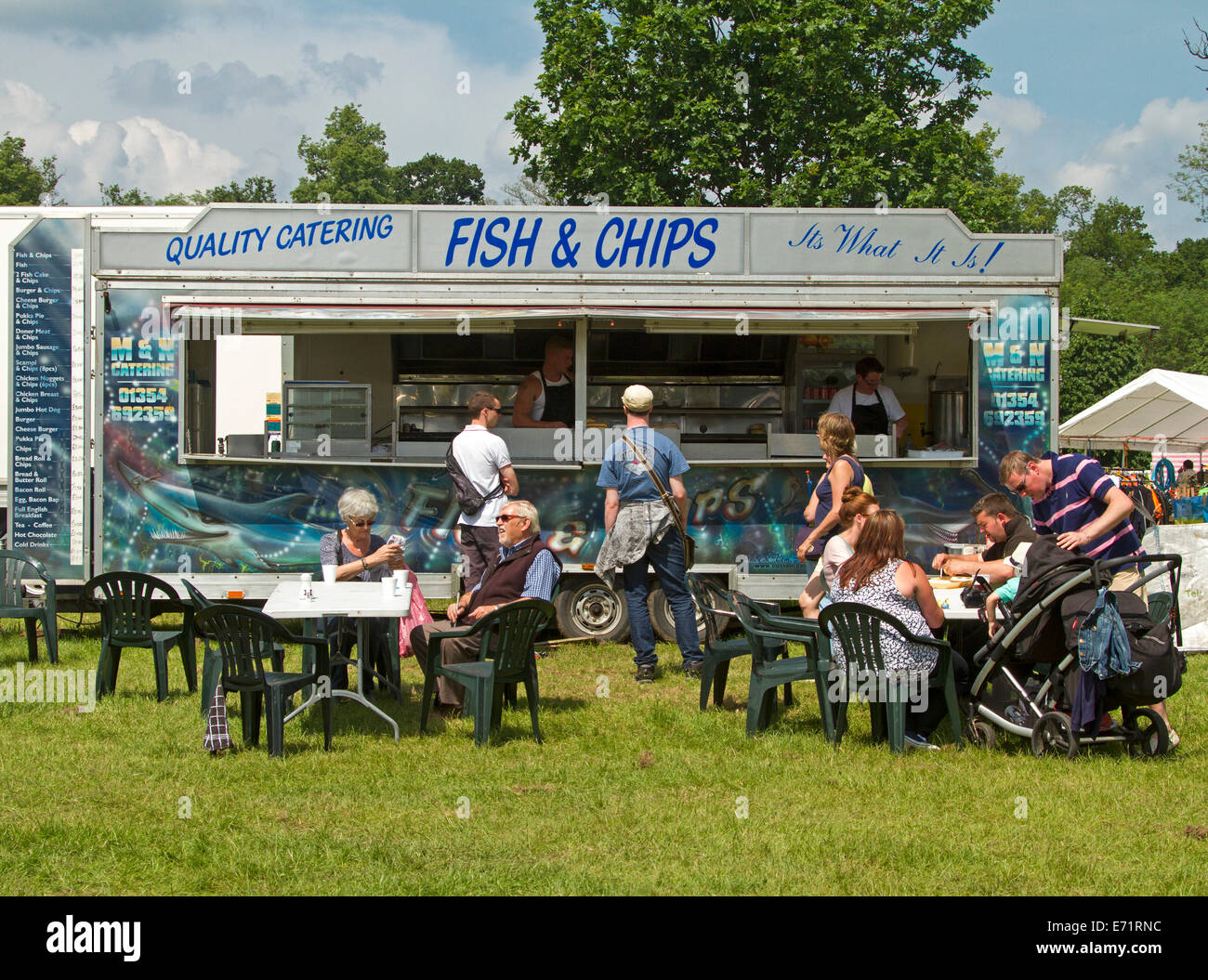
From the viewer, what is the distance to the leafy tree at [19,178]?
5550 cm

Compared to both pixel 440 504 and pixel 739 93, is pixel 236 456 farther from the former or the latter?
pixel 739 93

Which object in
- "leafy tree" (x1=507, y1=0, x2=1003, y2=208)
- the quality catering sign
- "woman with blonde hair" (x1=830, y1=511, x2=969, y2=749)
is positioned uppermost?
"leafy tree" (x1=507, y1=0, x2=1003, y2=208)

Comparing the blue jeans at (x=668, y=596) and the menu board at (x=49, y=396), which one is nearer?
the blue jeans at (x=668, y=596)

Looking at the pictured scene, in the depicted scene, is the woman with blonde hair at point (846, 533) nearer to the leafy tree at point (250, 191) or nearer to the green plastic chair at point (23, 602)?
the green plastic chair at point (23, 602)

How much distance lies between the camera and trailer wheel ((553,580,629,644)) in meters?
9.32

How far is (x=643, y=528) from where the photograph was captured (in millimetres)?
7742

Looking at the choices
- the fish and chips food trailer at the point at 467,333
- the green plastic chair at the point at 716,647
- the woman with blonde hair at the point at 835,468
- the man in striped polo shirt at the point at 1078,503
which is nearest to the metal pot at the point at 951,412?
the fish and chips food trailer at the point at 467,333

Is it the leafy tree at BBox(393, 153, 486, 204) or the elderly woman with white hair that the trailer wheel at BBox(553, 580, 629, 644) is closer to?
the elderly woman with white hair

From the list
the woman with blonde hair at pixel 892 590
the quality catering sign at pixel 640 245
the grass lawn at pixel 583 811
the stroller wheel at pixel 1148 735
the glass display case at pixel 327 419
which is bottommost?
the grass lawn at pixel 583 811

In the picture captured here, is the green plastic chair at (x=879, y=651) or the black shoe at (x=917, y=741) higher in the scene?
the green plastic chair at (x=879, y=651)

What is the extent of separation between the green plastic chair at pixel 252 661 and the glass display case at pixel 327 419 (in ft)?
11.3

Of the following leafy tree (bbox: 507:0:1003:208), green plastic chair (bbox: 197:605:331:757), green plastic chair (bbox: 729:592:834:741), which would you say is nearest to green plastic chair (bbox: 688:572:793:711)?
green plastic chair (bbox: 729:592:834:741)

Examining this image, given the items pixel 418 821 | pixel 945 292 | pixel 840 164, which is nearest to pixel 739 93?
pixel 840 164

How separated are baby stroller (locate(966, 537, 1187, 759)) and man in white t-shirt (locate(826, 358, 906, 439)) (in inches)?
149
